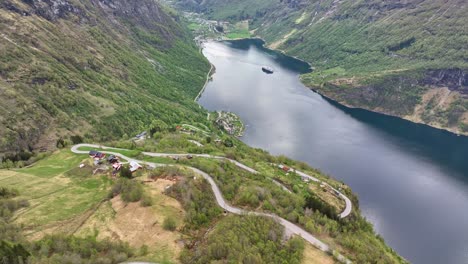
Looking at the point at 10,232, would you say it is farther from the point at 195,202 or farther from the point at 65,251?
the point at 195,202

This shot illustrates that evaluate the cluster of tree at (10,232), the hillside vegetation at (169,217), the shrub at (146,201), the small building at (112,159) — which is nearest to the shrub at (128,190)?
the hillside vegetation at (169,217)

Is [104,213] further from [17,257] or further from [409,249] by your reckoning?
[409,249]

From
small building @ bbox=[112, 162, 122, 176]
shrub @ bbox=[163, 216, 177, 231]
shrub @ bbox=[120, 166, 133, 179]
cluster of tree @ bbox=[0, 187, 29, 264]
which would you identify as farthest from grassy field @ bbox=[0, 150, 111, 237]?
shrub @ bbox=[163, 216, 177, 231]

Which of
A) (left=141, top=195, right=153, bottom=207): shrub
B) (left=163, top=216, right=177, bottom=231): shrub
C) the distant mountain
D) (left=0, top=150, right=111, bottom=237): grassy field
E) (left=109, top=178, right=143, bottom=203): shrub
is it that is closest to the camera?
(left=163, top=216, right=177, bottom=231): shrub

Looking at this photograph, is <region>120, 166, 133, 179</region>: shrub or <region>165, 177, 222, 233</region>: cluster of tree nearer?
<region>165, 177, 222, 233</region>: cluster of tree

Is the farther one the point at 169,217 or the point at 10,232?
the point at 169,217

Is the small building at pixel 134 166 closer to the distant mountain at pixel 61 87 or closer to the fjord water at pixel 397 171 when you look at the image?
the distant mountain at pixel 61 87

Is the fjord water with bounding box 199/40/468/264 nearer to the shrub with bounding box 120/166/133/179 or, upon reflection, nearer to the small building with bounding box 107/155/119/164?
the shrub with bounding box 120/166/133/179

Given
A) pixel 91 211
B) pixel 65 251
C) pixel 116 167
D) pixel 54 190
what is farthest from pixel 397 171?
pixel 65 251

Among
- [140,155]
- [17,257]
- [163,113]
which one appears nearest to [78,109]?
[163,113]

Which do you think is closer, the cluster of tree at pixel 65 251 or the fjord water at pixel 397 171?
the cluster of tree at pixel 65 251
